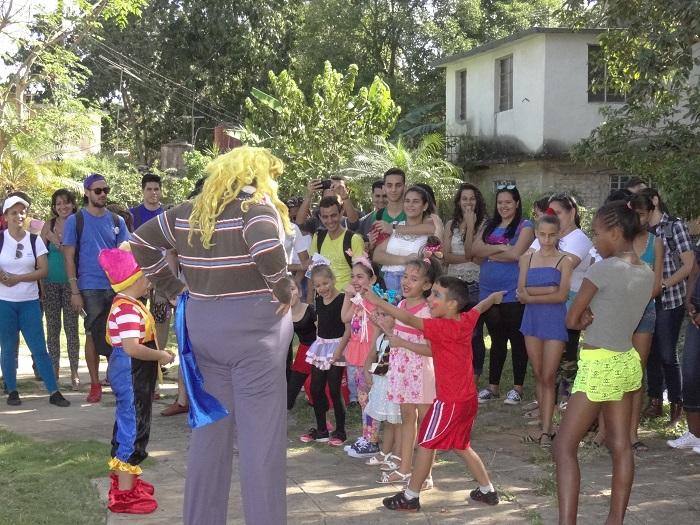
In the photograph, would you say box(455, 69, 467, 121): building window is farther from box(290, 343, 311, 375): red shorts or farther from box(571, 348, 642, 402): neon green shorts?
box(571, 348, 642, 402): neon green shorts

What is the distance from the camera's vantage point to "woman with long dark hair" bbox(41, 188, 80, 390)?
930cm

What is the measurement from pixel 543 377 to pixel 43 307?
5.29 meters

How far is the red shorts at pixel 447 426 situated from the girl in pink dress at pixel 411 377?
440 mm

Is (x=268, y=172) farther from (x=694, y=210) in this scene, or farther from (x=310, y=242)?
(x=694, y=210)

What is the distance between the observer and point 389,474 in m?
6.15

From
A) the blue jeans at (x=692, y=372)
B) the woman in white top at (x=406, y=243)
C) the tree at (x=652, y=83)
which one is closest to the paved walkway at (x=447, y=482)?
the blue jeans at (x=692, y=372)

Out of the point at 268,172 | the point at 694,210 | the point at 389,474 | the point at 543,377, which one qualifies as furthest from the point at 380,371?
the point at 694,210

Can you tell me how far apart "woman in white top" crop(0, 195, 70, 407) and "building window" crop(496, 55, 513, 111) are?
1769 cm

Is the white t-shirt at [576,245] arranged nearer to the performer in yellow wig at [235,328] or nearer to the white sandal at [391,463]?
the white sandal at [391,463]

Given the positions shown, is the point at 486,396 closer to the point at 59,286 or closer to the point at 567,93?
the point at 59,286

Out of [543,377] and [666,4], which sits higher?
[666,4]

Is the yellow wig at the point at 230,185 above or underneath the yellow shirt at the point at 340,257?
above

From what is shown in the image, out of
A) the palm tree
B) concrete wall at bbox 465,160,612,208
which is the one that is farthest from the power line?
concrete wall at bbox 465,160,612,208

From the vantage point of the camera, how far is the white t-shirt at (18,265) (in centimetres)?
871
